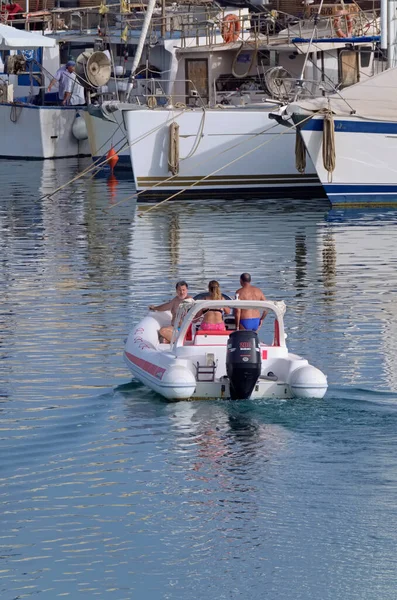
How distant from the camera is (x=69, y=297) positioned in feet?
76.1

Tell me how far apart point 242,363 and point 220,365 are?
75 centimetres

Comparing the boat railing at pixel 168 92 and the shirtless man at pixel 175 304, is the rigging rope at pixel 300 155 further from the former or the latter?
the shirtless man at pixel 175 304

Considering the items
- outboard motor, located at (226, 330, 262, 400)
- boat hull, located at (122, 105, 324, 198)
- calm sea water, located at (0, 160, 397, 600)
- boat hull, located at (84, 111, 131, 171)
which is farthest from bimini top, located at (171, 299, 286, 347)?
boat hull, located at (84, 111, 131, 171)

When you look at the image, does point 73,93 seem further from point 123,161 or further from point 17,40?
point 17,40

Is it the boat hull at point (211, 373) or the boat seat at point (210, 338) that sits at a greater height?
the boat seat at point (210, 338)

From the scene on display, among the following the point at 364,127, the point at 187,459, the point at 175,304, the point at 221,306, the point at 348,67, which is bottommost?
the point at 187,459

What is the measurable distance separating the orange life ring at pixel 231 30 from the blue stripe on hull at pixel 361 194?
8611 millimetres

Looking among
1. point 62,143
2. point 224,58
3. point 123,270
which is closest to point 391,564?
point 123,270

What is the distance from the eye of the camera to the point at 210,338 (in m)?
16.6

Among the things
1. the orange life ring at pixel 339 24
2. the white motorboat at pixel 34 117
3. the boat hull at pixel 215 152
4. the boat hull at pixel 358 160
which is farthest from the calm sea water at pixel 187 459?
the white motorboat at pixel 34 117

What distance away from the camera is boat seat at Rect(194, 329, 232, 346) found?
16.5 meters

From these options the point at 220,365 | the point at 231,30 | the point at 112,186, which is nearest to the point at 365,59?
the point at 231,30

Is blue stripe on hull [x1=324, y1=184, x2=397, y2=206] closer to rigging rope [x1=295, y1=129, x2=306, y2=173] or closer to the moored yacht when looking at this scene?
rigging rope [x1=295, y1=129, x2=306, y2=173]

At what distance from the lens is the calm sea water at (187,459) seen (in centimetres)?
1156
